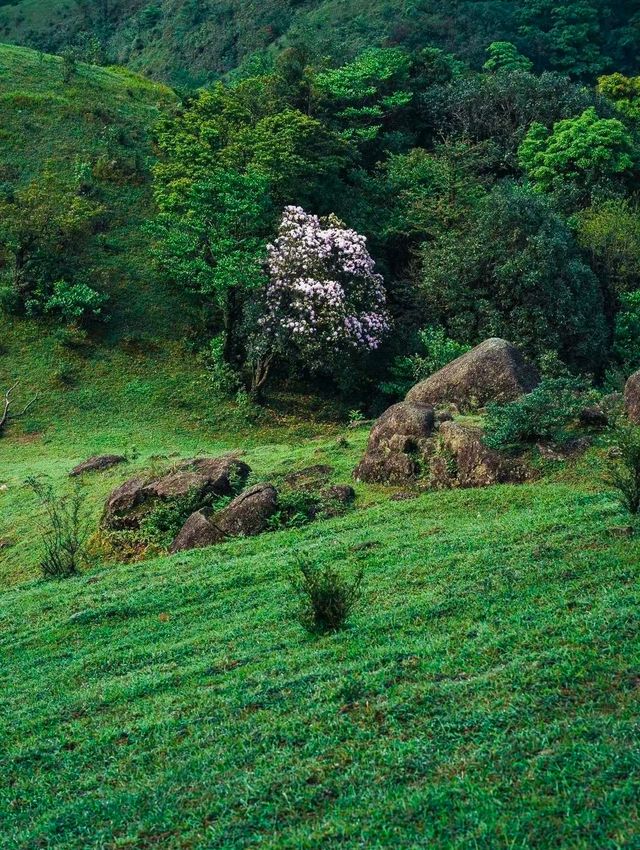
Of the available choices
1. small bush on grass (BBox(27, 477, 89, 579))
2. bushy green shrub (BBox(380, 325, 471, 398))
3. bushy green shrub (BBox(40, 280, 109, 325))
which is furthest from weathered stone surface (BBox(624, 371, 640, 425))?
bushy green shrub (BBox(40, 280, 109, 325))

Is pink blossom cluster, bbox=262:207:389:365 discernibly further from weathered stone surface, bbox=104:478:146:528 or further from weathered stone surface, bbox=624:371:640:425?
weathered stone surface, bbox=624:371:640:425

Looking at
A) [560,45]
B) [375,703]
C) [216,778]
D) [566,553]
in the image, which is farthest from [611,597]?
[560,45]

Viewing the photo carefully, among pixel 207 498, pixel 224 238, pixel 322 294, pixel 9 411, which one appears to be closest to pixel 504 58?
pixel 224 238

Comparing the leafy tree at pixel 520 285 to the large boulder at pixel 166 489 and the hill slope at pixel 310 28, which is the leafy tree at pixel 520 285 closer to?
the large boulder at pixel 166 489

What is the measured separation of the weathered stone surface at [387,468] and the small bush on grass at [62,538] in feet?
17.0

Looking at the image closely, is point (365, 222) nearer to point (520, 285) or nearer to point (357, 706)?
point (520, 285)

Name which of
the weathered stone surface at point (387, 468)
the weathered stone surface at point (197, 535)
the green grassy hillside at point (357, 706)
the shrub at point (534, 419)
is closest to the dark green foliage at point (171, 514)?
the weathered stone surface at point (197, 535)

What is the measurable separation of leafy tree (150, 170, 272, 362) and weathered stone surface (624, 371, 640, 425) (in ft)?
46.6

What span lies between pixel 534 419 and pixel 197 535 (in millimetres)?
5941

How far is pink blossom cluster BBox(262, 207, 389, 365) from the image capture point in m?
26.8

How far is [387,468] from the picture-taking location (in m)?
16.2

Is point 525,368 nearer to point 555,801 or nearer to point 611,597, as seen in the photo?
point 611,597

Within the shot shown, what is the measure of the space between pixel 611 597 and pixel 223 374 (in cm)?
2209

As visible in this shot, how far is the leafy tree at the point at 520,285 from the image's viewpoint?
26766 millimetres
